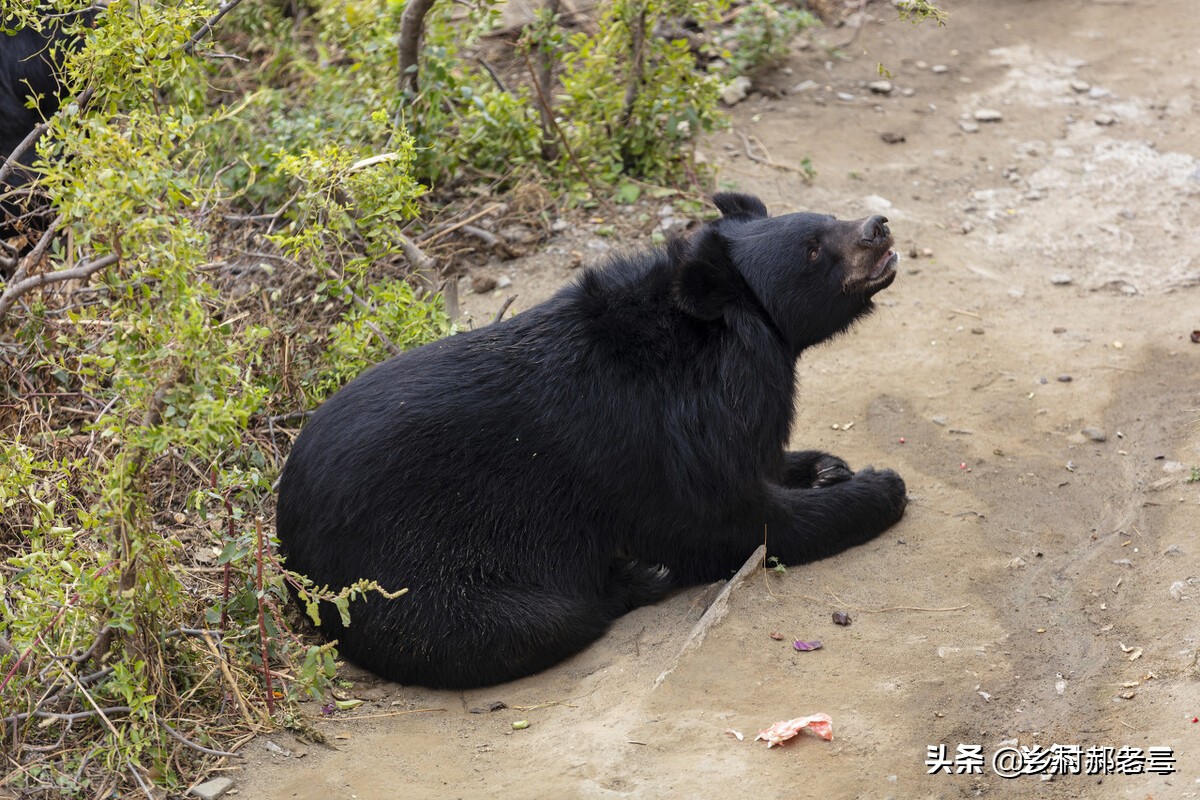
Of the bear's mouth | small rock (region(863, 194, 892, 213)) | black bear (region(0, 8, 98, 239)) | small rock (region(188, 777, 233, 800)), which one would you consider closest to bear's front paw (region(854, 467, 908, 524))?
the bear's mouth

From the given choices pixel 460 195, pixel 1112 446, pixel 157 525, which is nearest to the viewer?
pixel 157 525

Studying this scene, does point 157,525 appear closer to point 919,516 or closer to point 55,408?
point 55,408

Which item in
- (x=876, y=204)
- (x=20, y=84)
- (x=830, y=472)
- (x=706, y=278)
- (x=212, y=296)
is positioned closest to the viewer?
(x=212, y=296)

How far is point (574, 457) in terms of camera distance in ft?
13.9

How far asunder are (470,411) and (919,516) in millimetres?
2004

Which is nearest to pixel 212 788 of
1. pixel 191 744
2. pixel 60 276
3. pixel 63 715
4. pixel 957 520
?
pixel 191 744

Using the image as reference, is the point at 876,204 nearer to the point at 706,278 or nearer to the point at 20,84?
the point at 706,278

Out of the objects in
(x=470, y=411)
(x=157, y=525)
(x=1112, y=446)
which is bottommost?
(x=1112, y=446)

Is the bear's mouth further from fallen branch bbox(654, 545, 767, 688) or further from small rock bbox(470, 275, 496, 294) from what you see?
small rock bbox(470, 275, 496, 294)

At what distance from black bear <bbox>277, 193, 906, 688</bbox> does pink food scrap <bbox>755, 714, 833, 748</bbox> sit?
0.90m

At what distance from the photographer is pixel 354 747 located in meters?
3.77

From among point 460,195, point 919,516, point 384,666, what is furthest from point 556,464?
point 460,195

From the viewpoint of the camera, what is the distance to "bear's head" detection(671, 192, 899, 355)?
4324 mm

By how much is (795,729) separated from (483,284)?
3.62 m
